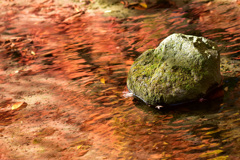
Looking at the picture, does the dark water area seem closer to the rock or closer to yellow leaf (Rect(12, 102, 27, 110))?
the rock

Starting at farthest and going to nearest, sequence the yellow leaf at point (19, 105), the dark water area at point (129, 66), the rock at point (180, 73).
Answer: the yellow leaf at point (19, 105), the rock at point (180, 73), the dark water area at point (129, 66)

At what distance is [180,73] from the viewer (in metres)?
3.59

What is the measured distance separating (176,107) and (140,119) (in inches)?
19.7

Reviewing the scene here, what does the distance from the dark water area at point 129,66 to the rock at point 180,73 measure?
0.17 metres

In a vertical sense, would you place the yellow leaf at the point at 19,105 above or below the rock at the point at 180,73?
below

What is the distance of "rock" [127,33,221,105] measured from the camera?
3.56 m

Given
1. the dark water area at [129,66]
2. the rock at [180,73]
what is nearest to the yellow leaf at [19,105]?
the dark water area at [129,66]

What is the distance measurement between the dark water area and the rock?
17 cm

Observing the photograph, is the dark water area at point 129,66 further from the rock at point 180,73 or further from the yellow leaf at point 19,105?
the yellow leaf at point 19,105

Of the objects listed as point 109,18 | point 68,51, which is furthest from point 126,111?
point 109,18

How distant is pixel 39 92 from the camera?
469 centimetres

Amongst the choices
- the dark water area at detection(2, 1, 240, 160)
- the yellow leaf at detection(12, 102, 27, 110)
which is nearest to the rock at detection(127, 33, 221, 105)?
the dark water area at detection(2, 1, 240, 160)

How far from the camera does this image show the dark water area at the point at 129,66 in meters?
2.99

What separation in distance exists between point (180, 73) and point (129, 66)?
5.40 ft
